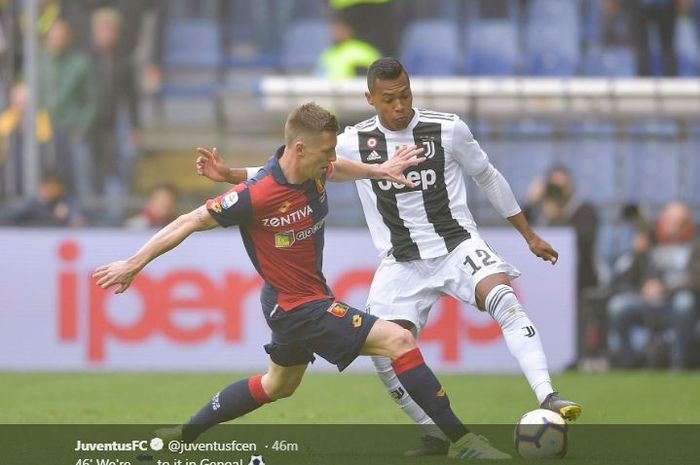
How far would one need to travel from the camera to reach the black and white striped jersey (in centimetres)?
807

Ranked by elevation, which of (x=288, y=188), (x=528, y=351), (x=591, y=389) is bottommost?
(x=591, y=389)

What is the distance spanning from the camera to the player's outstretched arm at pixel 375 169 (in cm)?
742

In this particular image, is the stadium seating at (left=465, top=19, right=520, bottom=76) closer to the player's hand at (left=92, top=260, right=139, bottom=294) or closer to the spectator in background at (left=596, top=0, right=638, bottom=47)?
the spectator in background at (left=596, top=0, right=638, bottom=47)

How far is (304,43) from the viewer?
740 inches

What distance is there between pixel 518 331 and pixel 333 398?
13.0 ft

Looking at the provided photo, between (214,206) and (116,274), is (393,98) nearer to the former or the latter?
(214,206)

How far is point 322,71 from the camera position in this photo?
17234mm

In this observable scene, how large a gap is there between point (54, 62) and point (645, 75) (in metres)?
7.15

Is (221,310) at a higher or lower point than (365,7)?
lower

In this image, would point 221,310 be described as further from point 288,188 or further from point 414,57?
point 288,188

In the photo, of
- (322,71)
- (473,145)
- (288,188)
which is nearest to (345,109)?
(322,71)

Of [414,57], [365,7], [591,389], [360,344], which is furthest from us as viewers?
[414,57]

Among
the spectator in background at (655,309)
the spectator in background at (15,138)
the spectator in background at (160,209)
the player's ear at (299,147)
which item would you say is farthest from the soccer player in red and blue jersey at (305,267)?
the spectator in background at (15,138)

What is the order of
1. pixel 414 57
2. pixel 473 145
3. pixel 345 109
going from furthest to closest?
pixel 414 57, pixel 345 109, pixel 473 145
